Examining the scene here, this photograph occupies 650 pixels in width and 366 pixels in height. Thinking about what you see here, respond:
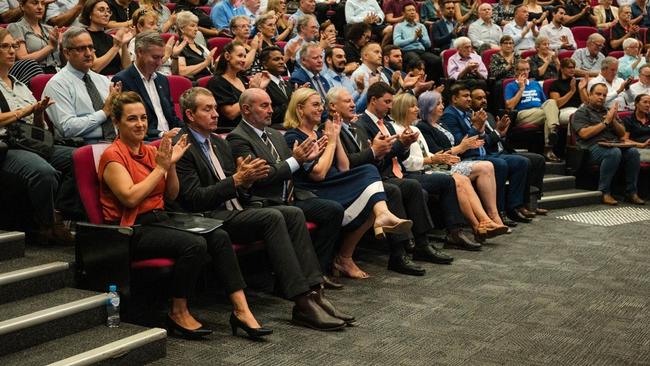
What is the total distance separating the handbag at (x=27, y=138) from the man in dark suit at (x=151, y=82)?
0.67 m

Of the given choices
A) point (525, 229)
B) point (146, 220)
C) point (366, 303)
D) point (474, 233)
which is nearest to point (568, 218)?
point (525, 229)

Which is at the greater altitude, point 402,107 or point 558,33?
point 558,33

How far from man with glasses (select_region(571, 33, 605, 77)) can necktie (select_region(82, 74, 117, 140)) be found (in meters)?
5.59

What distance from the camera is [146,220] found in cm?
356

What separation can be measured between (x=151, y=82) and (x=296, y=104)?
788mm

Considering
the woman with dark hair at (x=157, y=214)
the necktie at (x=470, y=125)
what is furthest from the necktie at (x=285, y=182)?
the necktie at (x=470, y=125)

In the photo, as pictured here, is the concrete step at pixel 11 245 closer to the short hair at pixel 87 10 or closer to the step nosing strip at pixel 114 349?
the step nosing strip at pixel 114 349

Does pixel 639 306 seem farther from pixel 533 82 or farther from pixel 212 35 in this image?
pixel 212 35

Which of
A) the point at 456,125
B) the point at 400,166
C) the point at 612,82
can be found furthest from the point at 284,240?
the point at 612,82

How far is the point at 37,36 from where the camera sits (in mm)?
5215

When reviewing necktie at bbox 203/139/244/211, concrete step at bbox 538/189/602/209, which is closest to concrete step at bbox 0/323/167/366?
necktie at bbox 203/139/244/211

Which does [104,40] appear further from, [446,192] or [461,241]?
[461,241]

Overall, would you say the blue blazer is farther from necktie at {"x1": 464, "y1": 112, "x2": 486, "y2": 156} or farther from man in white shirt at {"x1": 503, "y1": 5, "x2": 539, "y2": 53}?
man in white shirt at {"x1": 503, "y1": 5, "x2": 539, "y2": 53}

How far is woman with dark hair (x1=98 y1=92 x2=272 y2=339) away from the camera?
3.50 m
